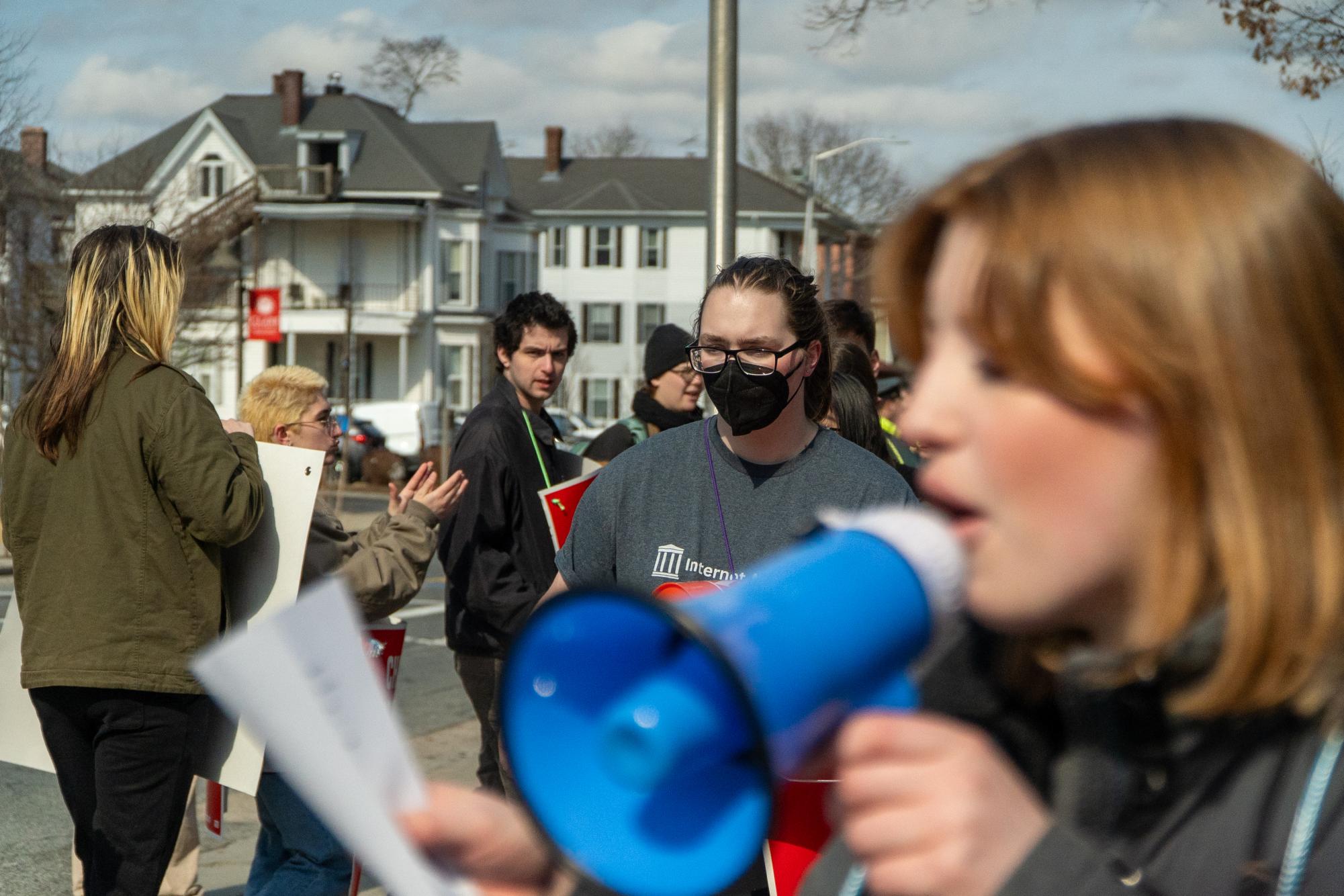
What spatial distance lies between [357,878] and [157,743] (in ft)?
3.22

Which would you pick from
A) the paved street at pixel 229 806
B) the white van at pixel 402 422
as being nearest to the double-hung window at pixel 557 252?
the white van at pixel 402 422

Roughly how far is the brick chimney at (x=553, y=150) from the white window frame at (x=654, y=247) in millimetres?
7065

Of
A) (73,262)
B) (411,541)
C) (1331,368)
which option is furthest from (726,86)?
(1331,368)

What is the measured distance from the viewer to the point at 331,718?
89 centimetres

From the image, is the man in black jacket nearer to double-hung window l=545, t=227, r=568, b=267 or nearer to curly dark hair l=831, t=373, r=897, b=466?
curly dark hair l=831, t=373, r=897, b=466

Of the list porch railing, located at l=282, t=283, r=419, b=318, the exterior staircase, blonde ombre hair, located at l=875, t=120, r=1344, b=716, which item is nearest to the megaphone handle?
blonde ombre hair, located at l=875, t=120, r=1344, b=716

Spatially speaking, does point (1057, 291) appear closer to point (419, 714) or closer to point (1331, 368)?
point (1331, 368)

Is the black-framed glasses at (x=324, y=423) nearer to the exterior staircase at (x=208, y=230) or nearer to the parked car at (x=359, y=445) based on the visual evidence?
the exterior staircase at (x=208, y=230)

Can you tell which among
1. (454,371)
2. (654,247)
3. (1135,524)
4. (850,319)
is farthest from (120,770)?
(654,247)

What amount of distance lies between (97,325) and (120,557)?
0.69 m

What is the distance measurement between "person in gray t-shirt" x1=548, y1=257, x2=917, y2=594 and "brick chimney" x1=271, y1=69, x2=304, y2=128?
5309 cm

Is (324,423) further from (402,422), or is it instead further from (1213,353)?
(402,422)

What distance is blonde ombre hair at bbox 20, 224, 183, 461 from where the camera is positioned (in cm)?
408

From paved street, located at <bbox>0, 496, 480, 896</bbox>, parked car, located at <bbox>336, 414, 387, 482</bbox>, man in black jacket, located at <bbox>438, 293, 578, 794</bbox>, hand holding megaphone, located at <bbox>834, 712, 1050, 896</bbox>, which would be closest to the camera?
hand holding megaphone, located at <bbox>834, 712, 1050, 896</bbox>
